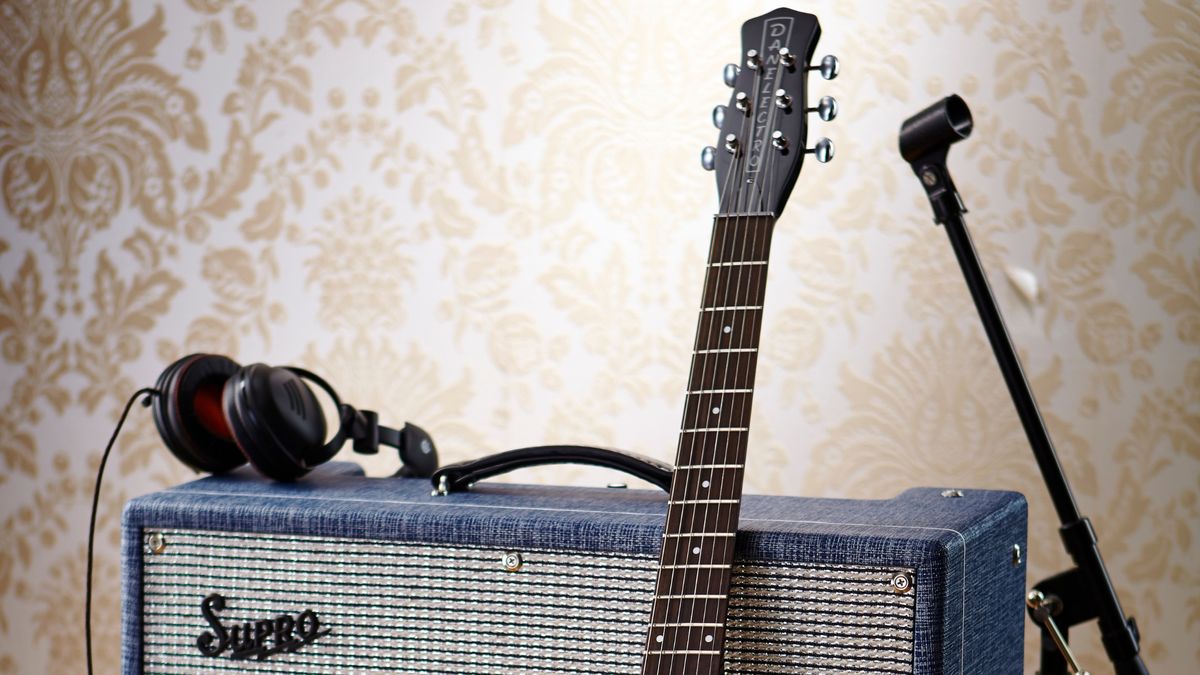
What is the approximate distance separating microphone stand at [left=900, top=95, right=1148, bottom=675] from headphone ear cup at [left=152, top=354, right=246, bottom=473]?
0.56 m

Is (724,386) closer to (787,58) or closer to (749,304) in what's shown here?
(749,304)

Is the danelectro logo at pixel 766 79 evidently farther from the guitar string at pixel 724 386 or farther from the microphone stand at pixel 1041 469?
the microphone stand at pixel 1041 469

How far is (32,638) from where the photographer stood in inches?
71.9

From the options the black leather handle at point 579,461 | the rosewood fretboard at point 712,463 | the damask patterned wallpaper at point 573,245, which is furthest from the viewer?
the damask patterned wallpaper at point 573,245

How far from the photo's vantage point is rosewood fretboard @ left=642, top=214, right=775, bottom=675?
0.75m

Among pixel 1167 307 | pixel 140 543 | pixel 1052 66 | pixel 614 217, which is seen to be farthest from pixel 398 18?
pixel 1167 307

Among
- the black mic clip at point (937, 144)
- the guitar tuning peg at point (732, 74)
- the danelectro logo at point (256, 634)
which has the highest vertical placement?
the guitar tuning peg at point (732, 74)

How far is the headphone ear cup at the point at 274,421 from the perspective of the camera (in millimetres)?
909

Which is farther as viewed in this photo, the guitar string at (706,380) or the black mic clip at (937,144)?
the black mic clip at (937,144)

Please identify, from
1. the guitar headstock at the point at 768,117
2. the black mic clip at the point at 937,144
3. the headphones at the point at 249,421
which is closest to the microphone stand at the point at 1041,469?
the black mic clip at the point at 937,144

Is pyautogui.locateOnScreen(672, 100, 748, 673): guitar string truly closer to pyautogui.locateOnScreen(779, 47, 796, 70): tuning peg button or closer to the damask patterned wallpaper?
pyautogui.locateOnScreen(779, 47, 796, 70): tuning peg button

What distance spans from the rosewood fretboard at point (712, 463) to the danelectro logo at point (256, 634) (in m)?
0.27

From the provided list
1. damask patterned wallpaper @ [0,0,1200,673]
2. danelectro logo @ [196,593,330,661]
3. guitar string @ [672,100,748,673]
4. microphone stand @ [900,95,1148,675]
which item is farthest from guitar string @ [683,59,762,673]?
damask patterned wallpaper @ [0,0,1200,673]

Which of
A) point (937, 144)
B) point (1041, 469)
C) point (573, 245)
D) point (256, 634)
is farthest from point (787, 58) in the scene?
point (573, 245)
